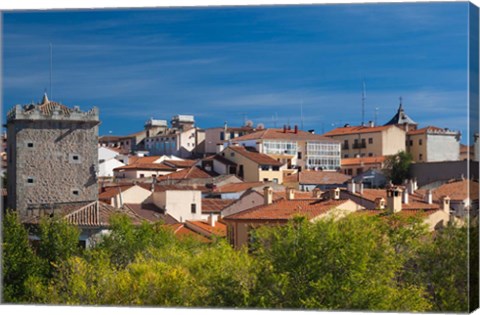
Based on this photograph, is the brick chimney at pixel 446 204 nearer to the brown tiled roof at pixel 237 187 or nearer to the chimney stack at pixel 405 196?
the chimney stack at pixel 405 196

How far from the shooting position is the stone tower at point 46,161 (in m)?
15.1

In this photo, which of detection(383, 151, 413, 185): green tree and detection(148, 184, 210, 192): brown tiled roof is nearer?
detection(383, 151, 413, 185): green tree

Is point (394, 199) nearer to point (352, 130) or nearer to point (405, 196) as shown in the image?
point (405, 196)

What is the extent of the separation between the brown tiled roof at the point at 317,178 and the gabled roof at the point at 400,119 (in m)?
2.28

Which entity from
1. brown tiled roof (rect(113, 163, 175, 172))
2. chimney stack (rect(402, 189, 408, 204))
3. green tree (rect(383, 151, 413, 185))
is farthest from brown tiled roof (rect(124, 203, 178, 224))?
chimney stack (rect(402, 189, 408, 204))

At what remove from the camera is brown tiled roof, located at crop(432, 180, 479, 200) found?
11867 millimetres

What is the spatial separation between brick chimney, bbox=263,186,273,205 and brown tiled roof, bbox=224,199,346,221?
25cm

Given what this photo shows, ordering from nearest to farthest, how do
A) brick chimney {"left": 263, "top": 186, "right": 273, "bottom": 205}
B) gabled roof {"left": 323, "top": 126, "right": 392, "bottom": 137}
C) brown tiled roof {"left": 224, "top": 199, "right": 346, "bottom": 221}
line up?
gabled roof {"left": 323, "top": 126, "right": 392, "bottom": 137}, brown tiled roof {"left": 224, "top": 199, "right": 346, "bottom": 221}, brick chimney {"left": 263, "top": 186, "right": 273, "bottom": 205}

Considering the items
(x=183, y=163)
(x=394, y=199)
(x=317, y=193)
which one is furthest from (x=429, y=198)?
(x=183, y=163)

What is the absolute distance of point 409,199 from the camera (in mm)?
14586

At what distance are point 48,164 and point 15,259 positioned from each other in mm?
1310

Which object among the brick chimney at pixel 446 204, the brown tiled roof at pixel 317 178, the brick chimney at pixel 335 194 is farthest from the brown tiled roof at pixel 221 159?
the brick chimney at pixel 446 204

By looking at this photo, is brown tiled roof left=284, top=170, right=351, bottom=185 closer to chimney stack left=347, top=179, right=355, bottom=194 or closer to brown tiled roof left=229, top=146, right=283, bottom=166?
chimney stack left=347, top=179, right=355, bottom=194

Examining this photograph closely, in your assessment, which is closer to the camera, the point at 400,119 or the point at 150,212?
the point at 400,119
